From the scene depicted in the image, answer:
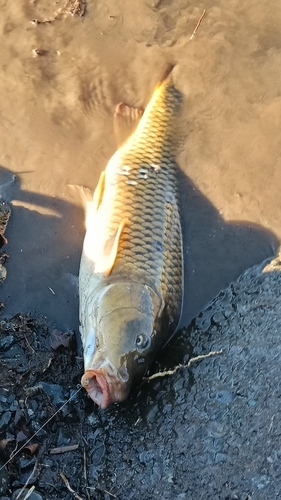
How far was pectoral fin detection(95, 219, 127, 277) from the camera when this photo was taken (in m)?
3.36

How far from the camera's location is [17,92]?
4.63 m

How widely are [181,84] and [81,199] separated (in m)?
1.66

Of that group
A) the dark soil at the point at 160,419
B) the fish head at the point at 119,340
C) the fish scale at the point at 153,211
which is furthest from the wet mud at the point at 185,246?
the fish head at the point at 119,340

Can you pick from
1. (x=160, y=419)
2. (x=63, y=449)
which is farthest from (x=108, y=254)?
(x=63, y=449)

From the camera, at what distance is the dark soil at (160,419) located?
9.27ft

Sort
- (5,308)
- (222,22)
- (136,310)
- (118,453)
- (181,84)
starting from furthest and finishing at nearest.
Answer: (222,22)
(181,84)
(5,308)
(136,310)
(118,453)

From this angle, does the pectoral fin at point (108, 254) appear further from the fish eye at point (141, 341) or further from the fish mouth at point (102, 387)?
the fish mouth at point (102, 387)

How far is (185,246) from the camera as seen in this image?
12.7 ft

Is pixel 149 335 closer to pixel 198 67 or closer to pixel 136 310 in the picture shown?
pixel 136 310

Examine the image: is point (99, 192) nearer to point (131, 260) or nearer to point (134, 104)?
point (131, 260)

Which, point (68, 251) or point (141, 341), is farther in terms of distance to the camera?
point (68, 251)

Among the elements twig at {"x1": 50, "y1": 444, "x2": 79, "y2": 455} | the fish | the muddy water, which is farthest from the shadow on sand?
twig at {"x1": 50, "y1": 444, "x2": 79, "y2": 455}

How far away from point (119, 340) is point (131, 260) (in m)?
0.64

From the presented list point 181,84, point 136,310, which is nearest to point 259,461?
point 136,310
